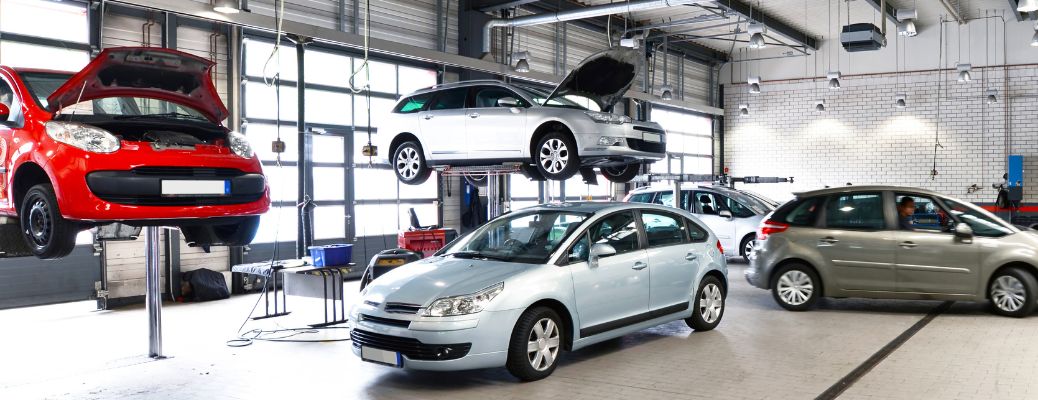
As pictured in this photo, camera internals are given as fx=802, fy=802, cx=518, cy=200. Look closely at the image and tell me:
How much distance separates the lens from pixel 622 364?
6375 millimetres

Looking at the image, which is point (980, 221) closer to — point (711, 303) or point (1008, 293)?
point (1008, 293)

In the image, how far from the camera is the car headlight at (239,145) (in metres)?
6.24

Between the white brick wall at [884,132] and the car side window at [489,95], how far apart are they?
1588 centimetres

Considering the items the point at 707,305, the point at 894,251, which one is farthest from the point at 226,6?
the point at 894,251

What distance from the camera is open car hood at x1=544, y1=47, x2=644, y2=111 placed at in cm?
842

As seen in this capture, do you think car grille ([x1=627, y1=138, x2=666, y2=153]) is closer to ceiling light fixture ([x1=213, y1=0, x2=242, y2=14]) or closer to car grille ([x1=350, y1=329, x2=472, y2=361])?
car grille ([x1=350, y1=329, x2=472, y2=361])

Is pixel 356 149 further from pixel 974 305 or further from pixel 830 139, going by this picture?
pixel 830 139

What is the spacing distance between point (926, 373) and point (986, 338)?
176 centimetres

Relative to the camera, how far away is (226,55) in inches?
443

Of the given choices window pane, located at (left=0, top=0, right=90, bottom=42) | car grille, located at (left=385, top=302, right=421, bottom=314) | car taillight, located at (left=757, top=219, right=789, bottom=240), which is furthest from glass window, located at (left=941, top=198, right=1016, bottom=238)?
window pane, located at (left=0, top=0, right=90, bottom=42)

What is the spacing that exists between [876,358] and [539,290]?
2904mm

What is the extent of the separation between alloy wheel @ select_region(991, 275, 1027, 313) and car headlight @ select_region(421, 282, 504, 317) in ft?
18.5

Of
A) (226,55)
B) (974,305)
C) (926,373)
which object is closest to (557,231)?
(926,373)

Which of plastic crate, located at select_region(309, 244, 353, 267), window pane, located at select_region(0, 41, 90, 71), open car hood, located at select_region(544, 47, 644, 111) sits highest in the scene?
window pane, located at select_region(0, 41, 90, 71)
